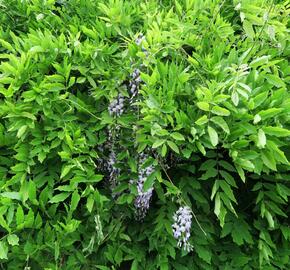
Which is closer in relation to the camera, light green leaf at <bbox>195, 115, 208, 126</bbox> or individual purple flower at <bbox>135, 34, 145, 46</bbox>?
light green leaf at <bbox>195, 115, 208, 126</bbox>

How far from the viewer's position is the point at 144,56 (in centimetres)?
251

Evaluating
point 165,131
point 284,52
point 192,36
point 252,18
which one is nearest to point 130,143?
point 165,131

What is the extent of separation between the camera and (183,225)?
2570mm

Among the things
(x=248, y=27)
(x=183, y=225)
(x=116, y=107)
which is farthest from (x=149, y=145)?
(x=248, y=27)

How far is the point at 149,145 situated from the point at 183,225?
484 millimetres

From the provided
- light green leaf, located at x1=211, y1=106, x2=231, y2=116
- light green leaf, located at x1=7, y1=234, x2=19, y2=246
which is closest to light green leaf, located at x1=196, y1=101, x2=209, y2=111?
light green leaf, located at x1=211, y1=106, x2=231, y2=116

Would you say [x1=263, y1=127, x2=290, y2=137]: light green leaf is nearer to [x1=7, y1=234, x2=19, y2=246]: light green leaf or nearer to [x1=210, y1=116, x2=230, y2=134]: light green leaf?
[x1=210, y1=116, x2=230, y2=134]: light green leaf

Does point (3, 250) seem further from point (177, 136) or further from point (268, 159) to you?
point (268, 159)

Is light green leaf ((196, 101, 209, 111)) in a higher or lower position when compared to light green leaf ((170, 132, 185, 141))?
higher

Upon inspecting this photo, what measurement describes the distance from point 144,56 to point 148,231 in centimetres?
98

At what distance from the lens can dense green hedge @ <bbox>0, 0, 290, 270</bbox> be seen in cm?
237

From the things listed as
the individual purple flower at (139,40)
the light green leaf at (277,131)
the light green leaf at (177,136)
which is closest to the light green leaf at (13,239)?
the light green leaf at (177,136)

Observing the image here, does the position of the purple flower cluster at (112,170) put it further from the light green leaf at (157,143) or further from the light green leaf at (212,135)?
the light green leaf at (212,135)

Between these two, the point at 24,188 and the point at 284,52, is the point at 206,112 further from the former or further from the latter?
the point at 24,188
